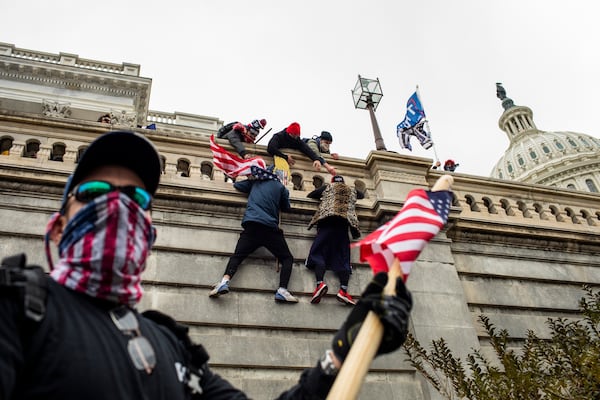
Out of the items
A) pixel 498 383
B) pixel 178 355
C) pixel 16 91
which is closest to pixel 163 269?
pixel 498 383

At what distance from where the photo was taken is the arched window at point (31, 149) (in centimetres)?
852

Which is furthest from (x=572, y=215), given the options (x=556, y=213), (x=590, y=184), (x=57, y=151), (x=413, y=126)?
(x=590, y=184)

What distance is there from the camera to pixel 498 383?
5.13 metres

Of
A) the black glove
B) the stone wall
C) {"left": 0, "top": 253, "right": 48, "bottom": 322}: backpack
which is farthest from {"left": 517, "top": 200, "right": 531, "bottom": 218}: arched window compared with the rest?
{"left": 0, "top": 253, "right": 48, "bottom": 322}: backpack

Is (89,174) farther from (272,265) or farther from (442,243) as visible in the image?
(442,243)

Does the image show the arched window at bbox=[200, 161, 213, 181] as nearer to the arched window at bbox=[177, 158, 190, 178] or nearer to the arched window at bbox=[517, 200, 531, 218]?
the arched window at bbox=[177, 158, 190, 178]

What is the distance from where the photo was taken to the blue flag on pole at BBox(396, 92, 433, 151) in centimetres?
1404

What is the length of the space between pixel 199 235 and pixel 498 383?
4776mm

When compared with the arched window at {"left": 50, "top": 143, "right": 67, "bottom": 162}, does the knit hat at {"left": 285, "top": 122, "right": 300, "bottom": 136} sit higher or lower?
higher

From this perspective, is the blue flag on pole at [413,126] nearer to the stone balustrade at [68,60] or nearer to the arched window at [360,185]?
the arched window at [360,185]

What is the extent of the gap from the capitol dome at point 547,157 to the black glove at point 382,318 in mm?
89249

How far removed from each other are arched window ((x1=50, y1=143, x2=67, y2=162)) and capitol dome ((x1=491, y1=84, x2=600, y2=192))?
86361mm

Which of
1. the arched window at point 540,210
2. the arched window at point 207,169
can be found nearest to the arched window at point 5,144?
the arched window at point 207,169

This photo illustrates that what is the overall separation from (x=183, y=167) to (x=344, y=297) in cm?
369
